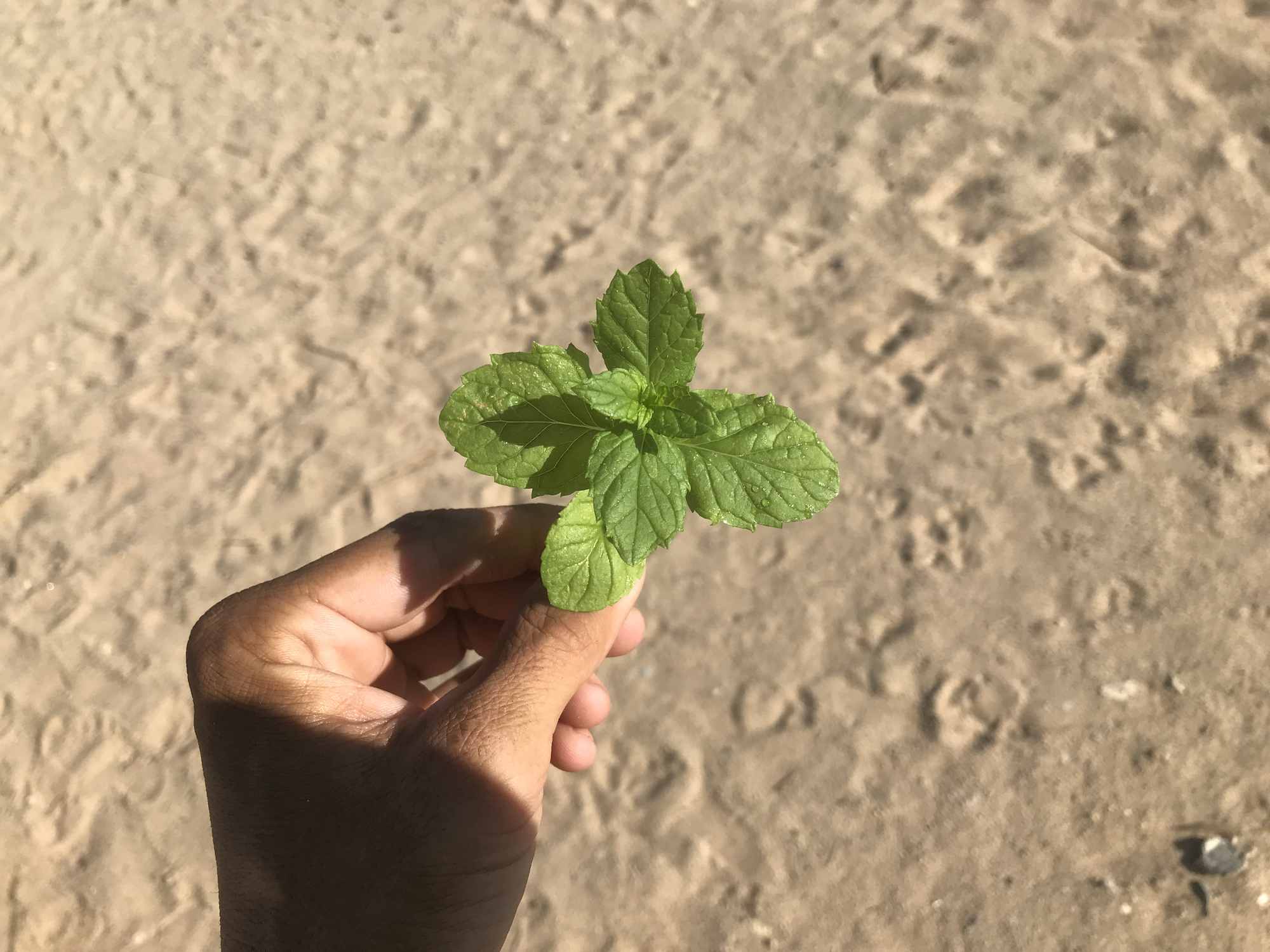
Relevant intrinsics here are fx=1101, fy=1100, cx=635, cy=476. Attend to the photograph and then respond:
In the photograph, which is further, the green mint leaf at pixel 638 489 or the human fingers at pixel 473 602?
the human fingers at pixel 473 602

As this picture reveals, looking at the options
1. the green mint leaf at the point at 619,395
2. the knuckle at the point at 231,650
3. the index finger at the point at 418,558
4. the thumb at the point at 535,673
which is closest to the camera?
the green mint leaf at the point at 619,395

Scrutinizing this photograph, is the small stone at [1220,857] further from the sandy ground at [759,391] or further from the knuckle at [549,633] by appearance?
the knuckle at [549,633]

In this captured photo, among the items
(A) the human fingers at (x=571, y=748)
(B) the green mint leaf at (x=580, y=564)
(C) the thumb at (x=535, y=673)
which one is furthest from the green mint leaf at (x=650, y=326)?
(A) the human fingers at (x=571, y=748)

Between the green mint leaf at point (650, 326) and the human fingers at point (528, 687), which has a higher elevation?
the green mint leaf at point (650, 326)

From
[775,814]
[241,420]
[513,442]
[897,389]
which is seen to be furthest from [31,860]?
[897,389]

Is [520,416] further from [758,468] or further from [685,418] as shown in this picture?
[758,468]

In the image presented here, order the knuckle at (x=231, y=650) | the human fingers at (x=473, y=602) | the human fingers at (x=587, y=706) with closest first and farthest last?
the knuckle at (x=231, y=650)
the human fingers at (x=587, y=706)
the human fingers at (x=473, y=602)

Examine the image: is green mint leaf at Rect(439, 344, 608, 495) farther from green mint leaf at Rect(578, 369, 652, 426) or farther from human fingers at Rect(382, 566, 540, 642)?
human fingers at Rect(382, 566, 540, 642)
